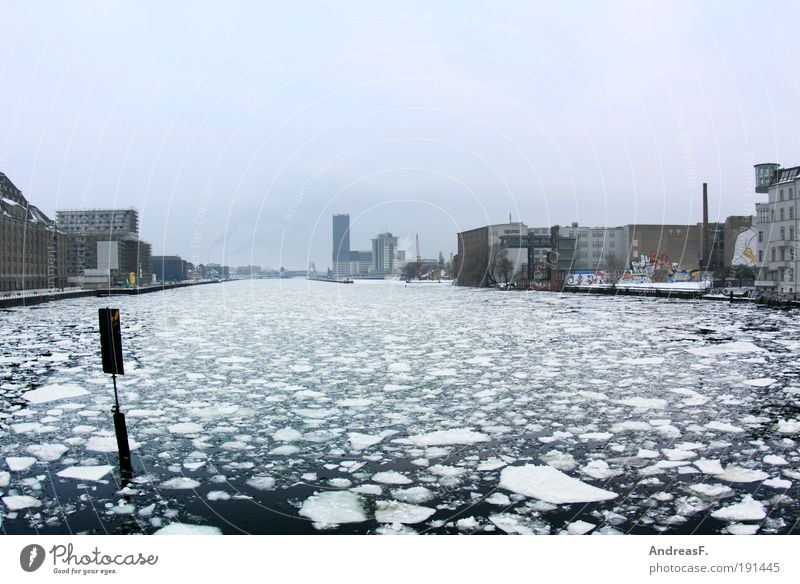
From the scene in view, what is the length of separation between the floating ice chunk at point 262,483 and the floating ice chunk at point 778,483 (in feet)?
19.6

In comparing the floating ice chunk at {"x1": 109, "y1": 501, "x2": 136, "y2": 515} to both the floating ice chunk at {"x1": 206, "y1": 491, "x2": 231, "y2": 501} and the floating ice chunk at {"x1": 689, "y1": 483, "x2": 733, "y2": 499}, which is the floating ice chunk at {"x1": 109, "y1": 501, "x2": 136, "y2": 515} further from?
the floating ice chunk at {"x1": 689, "y1": 483, "x2": 733, "y2": 499}

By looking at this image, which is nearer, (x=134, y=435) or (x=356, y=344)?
(x=134, y=435)

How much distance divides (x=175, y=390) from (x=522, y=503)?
30.2ft

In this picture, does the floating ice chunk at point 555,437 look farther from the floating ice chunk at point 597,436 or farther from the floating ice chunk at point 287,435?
the floating ice chunk at point 287,435

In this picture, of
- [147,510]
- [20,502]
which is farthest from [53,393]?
[147,510]

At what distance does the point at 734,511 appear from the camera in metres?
6.18

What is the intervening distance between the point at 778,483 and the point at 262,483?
625cm

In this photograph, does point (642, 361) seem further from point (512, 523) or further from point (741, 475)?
point (512, 523)

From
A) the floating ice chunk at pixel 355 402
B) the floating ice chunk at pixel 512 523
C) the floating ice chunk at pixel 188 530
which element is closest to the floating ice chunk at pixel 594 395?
the floating ice chunk at pixel 355 402

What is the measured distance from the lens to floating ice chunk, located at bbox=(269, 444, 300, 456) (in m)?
8.36

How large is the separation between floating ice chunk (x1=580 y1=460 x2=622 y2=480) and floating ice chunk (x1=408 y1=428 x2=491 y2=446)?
1.76 m

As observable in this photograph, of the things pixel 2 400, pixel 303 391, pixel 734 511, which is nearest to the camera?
pixel 734 511
